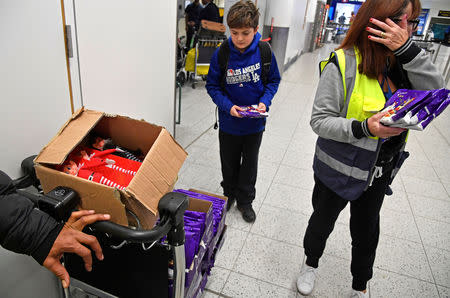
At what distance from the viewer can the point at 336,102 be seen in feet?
4.27

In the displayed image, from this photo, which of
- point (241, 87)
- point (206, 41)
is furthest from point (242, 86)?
point (206, 41)

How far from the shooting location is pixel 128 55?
6.39 ft

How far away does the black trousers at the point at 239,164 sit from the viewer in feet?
7.27

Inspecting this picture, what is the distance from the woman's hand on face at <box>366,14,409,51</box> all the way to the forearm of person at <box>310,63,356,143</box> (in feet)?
0.64

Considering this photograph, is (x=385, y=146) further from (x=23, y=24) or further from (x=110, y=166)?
(x=23, y=24)

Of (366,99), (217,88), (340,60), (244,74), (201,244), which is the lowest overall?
(201,244)

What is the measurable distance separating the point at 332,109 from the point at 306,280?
1.14 meters

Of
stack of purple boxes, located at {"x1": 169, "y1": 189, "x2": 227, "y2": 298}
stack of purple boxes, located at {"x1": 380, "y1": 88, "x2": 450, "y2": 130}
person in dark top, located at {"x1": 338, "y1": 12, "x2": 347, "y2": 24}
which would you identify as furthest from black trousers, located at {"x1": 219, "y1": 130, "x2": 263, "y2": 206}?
person in dark top, located at {"x1": 338, "y1": 12, "x2": 347, "y2": 24}

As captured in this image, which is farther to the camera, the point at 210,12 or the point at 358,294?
the point at 210,12

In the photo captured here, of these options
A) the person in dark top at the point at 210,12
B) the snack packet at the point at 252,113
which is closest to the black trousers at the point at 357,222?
the snack packet at the point at 252,113

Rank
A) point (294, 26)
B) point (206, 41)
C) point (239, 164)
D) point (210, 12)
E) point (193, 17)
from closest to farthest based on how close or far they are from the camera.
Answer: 1. point (239, 164)
2. point (206, 41)
3. point (210, 12)
4. point (193, 17)
5. point (294, 26)

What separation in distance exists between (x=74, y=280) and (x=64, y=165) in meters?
0.59

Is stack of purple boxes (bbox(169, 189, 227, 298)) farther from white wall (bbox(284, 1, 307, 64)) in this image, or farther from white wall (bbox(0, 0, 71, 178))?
white wall (bbox(284, 1, 307, 64))

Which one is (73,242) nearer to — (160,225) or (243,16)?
(160,225)
